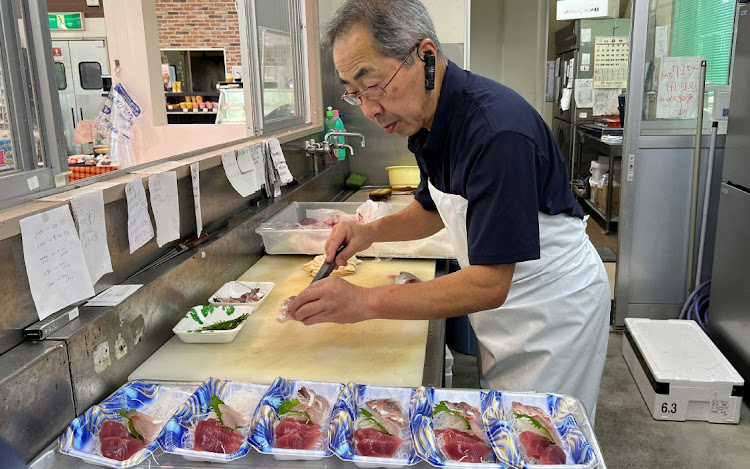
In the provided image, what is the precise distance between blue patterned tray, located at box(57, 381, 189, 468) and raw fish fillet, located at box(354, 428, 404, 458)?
38 cm

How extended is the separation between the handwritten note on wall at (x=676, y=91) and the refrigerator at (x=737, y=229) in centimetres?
61

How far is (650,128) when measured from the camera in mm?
3855

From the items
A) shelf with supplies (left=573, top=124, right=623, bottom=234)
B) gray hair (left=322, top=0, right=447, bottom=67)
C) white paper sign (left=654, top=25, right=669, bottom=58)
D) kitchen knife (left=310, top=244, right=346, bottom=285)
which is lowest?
shelf with supplies (left=573, top=124, right=623, bottom=234)

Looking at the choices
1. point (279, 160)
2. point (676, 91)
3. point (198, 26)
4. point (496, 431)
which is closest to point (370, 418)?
point (496, 431)

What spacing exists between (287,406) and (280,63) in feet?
7.81

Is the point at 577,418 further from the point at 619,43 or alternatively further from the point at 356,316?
the point at 619,43

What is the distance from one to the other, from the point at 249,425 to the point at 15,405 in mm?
425

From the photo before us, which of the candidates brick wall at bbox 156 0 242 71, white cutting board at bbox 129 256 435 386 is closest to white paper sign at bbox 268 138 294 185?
white cutting board at bbox 129 256 435 386

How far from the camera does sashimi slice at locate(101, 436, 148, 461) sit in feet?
3.57

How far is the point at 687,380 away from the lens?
2.92 metres

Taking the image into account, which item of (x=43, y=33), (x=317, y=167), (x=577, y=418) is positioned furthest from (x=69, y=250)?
(x=317, y=167)

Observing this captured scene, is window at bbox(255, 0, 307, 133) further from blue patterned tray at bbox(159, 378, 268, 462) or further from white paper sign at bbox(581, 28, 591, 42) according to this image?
white paper sign at bbox(581, 28, 591, 42)

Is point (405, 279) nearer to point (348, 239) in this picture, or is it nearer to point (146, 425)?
point (348, 239)

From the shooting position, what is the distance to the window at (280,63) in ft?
9.38
